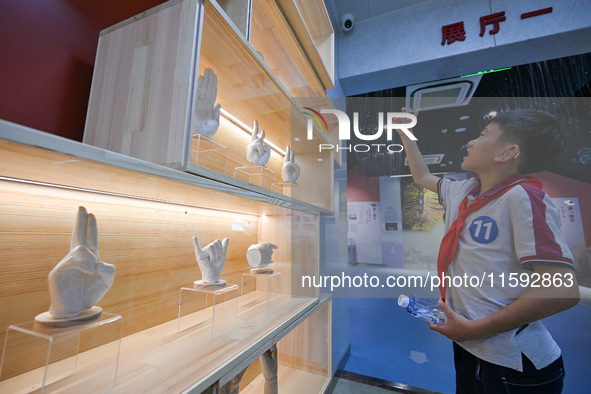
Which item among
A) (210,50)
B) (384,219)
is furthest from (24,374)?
(384,219)

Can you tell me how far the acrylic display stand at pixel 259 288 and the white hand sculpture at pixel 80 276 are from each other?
0.80 metres

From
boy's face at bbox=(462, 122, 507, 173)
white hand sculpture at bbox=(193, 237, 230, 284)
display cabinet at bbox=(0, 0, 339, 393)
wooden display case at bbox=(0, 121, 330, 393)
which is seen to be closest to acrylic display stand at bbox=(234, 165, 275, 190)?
display cabinet at bbox=(0, 0, 339, 393)

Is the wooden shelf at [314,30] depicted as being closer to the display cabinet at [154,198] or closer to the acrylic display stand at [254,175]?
the display cabinet at [154,198]

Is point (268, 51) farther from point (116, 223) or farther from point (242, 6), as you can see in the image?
point (116, 223)

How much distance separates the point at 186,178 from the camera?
64 centimetres

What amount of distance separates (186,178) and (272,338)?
2.46ft

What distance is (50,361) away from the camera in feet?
1.67

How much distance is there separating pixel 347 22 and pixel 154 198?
2.48m

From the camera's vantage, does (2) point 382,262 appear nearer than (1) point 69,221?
No

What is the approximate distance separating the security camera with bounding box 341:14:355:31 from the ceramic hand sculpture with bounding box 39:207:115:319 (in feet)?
8.78

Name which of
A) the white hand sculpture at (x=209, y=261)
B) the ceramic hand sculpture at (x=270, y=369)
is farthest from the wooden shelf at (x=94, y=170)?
the ceramic hand sculpture at (x=270, y=369)

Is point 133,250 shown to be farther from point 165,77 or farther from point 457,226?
point 457,226

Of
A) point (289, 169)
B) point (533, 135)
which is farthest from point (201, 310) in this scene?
point (533, 135)

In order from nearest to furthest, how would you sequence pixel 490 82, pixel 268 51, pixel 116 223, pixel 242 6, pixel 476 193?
pixel 116 223 → pixel 242 6 → pixel 268 51 → pixel 476 193 → pixel 490 82
